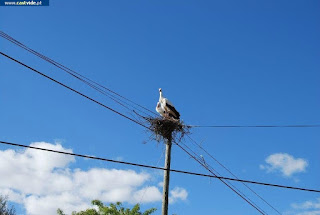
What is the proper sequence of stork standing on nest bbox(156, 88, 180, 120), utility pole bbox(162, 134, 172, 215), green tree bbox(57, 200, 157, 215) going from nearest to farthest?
utility pole bbox(162, 134, 172, 215) → stork standing on nest bbox(156, 88, 180, 120) → green tree bbox(57, 200, 157, 215)

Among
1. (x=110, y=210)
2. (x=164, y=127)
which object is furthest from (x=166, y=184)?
(x=110, y=210)

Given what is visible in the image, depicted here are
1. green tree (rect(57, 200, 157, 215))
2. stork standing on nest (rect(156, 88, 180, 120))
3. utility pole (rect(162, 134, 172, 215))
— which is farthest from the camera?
green tree (rect(57, 200, 157, 215))

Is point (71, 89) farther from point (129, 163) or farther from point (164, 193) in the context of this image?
point (164, 193)

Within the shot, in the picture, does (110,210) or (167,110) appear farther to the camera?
(110,210)

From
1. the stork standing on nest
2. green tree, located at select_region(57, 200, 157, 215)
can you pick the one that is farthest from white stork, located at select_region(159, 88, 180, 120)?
green tree, located at select_region(57, 200, 157, 215)

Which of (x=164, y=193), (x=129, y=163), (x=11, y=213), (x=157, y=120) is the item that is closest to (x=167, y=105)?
(x=157, y=120)

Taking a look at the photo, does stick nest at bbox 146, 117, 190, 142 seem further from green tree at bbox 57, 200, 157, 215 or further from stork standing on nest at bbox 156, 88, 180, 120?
green tree at bbox 57, 200, 157, 215

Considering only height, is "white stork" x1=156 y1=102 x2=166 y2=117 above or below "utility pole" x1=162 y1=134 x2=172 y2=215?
above

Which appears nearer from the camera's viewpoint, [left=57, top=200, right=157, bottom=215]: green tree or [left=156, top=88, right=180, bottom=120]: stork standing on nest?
[left=156, top=88, right=180, bottom=120]: stork standing on nest

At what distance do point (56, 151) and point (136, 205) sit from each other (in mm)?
18012

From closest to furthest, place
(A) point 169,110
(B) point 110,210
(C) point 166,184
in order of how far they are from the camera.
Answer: (C) point 166,184
(A) point 169,110
(B) point 110,210

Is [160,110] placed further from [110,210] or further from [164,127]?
[110,210]

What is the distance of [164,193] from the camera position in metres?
10.9

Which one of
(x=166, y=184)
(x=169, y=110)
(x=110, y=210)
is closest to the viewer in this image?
(x=166, y=184)
